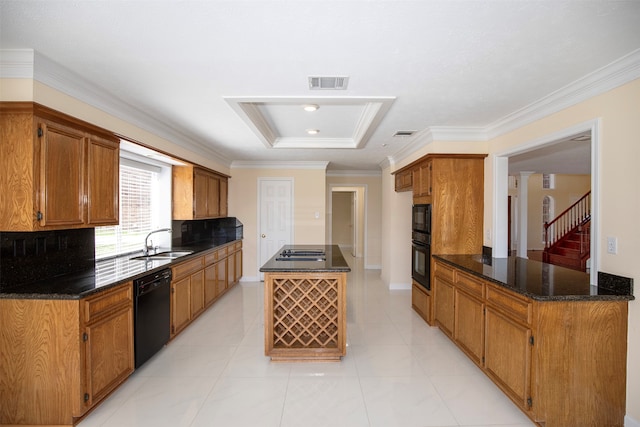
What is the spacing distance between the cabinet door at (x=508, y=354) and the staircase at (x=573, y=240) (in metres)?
5.38

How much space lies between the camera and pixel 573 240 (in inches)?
285

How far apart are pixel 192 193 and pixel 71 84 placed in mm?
2235

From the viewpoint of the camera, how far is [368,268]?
24.2 ft

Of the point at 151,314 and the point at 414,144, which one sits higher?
the point at 414,144

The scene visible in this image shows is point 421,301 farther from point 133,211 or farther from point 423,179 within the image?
point 133,211

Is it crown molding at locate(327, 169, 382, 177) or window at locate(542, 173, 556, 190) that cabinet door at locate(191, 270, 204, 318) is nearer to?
crown molding at locate(327, 169, 382, 177)

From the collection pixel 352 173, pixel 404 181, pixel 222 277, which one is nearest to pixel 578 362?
pixel 404 181

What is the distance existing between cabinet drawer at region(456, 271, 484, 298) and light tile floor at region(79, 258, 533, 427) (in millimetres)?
705

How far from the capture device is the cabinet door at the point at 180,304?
3214 mm

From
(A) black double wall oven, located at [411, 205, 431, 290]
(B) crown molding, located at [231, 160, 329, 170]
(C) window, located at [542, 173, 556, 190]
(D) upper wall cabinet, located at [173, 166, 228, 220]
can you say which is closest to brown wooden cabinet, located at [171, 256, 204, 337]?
(D) upper wall cabinet, located at [173, 166, 228, 220]

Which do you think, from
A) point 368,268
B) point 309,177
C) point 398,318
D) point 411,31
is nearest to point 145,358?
point 398,318

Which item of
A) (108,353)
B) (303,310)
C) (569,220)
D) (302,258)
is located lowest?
(108,353)

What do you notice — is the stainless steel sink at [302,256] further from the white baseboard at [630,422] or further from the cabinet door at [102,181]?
the white baseboard at [630,422]

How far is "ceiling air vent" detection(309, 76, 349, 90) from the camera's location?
221cm
